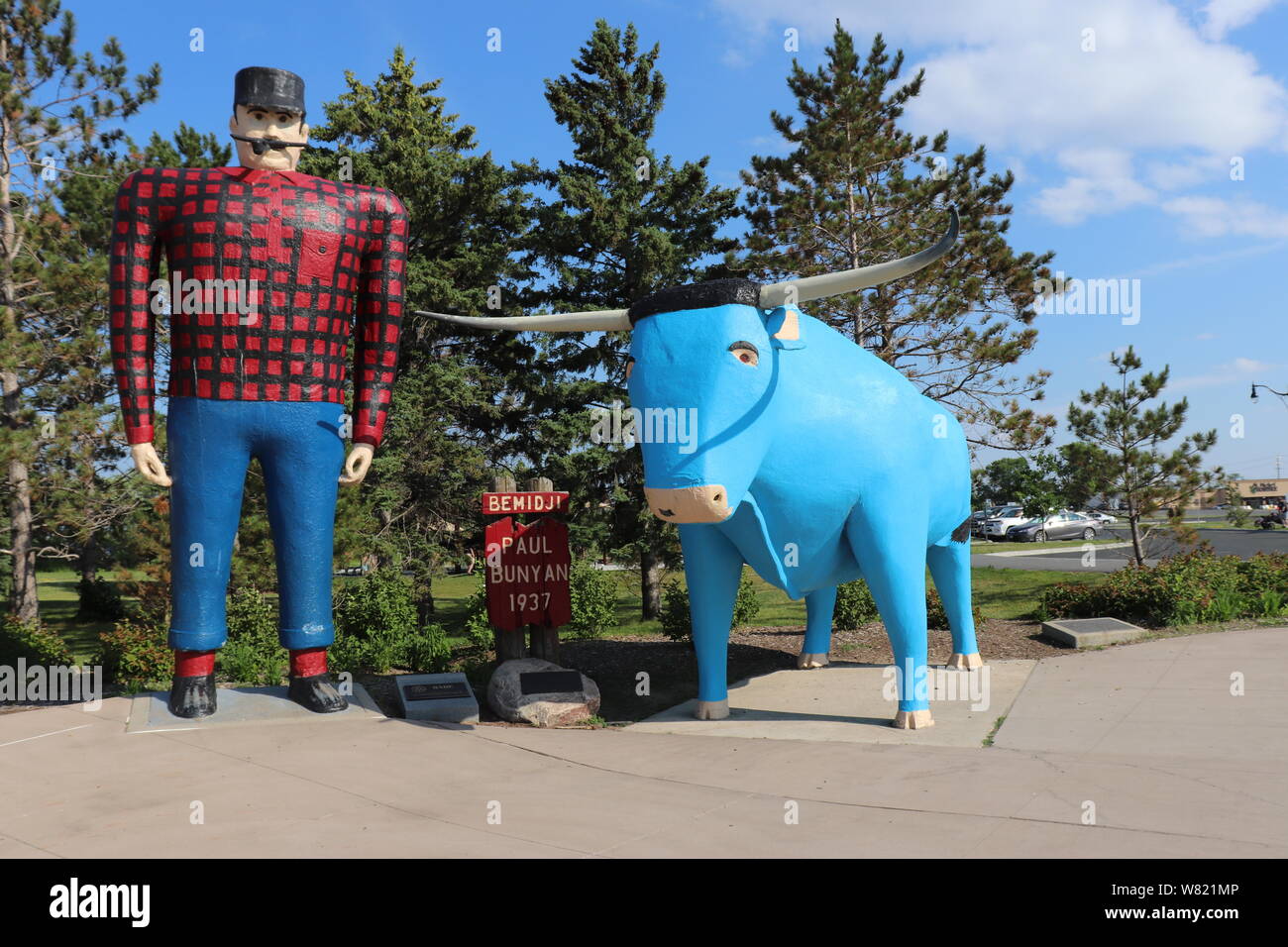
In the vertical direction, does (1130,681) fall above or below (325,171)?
below

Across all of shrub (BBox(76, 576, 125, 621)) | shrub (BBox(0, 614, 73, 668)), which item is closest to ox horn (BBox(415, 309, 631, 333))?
shrub (BBox(0, 614, 73, 668))

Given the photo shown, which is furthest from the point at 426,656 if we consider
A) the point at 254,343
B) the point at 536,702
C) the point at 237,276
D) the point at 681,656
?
the point at 237,276

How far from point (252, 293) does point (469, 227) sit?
11.5 m

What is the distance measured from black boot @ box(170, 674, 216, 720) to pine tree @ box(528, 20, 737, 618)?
932 cm

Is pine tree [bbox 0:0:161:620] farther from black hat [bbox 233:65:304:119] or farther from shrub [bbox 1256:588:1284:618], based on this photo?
shrub [bbox 1256:588:1284:618]

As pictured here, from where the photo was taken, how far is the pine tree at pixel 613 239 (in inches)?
623

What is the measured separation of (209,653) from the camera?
676cm

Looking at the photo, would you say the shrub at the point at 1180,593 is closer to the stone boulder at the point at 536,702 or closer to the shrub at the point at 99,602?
the stone boulder at the point at 536,702

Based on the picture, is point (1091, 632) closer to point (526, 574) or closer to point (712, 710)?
point (712, 710)

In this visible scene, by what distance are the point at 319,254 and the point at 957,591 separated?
6483 mm

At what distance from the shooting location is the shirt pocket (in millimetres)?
6500
